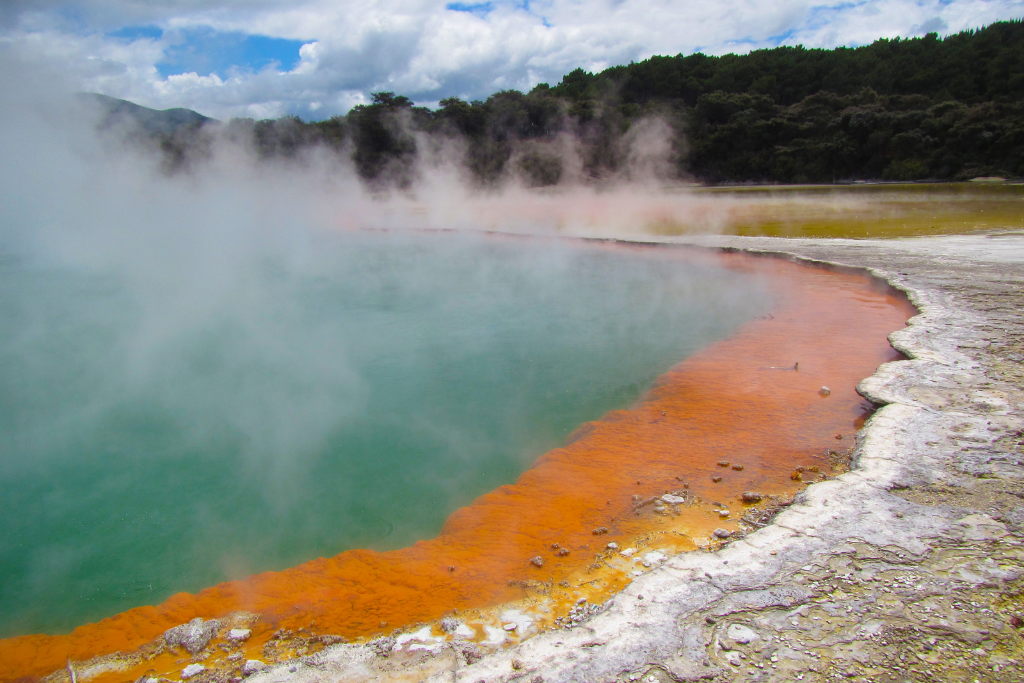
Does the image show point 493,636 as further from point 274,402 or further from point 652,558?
point 274,402

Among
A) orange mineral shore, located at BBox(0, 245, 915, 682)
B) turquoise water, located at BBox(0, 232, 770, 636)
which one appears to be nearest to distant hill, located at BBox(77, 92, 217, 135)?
turquoise water, located at BBox(0, 232, 770, 636)

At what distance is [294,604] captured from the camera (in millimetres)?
2340

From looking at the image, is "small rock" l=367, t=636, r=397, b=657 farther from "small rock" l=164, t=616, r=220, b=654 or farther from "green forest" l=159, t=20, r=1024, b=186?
"green forest" l=159, t=20, r=1024, b=186

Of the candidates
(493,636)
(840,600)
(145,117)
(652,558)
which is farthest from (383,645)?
→ (145,117)

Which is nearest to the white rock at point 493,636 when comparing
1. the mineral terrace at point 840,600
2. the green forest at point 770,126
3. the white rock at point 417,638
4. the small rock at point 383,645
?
the mineral terrace at point 840,600

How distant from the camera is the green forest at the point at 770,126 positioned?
2047cm

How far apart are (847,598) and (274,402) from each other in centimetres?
377

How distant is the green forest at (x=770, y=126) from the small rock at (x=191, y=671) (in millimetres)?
19089

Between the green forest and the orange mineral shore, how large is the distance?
18.3m

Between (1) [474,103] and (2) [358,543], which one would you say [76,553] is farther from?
(1) [474,103]

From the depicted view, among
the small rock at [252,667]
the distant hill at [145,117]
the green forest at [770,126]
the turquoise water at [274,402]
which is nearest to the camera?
the small rock at [252,667]

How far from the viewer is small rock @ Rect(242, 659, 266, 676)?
189cm

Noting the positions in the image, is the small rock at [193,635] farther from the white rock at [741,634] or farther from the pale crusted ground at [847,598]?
the white rock at [741,634]

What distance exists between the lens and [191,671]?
194 cm
